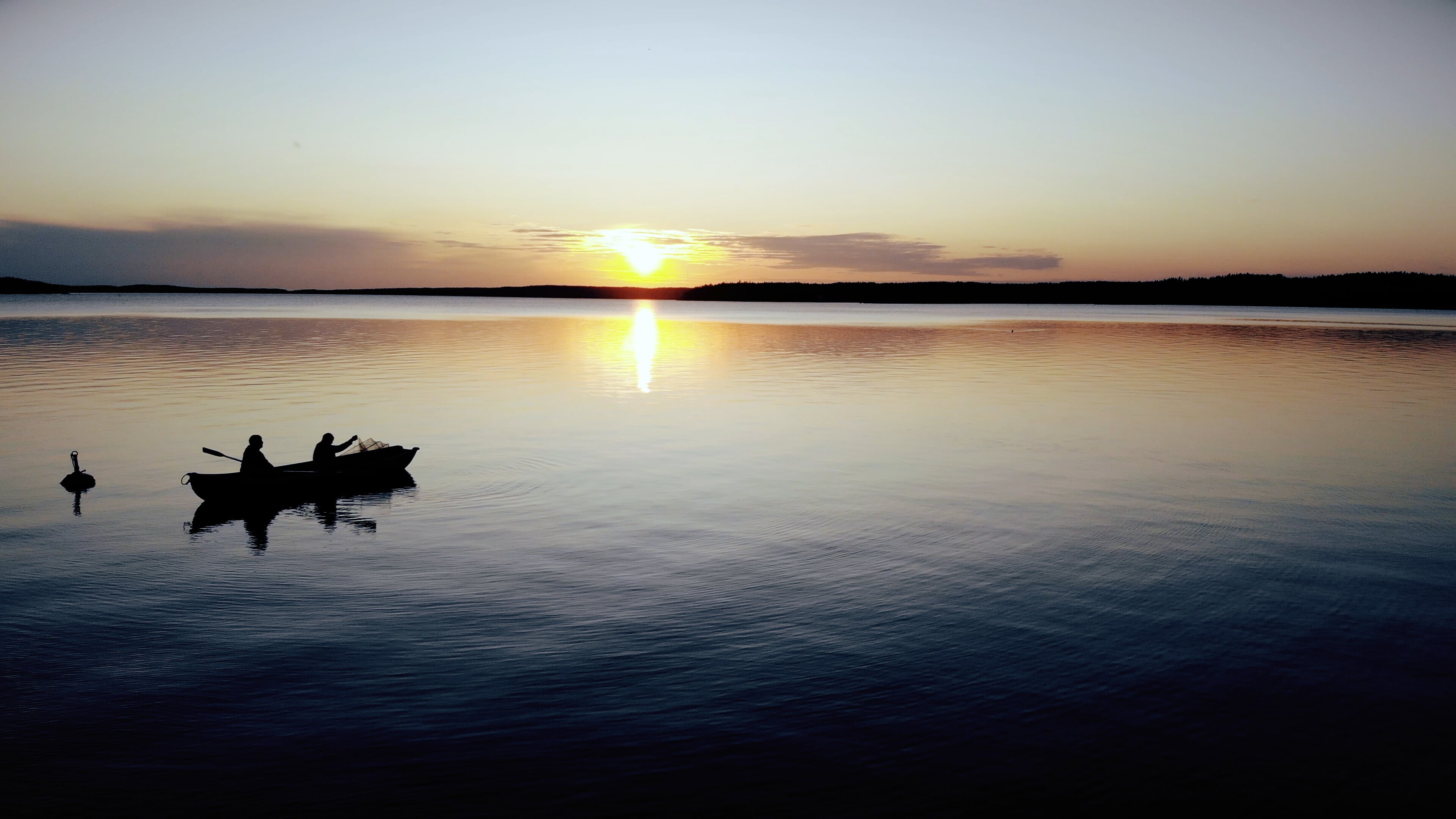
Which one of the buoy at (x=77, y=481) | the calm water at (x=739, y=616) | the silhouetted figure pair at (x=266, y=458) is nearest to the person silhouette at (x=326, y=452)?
the silhouetted figure pair at (x=266, y=458)

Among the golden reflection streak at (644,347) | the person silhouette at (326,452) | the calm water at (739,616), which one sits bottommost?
the calm water at (739,616)

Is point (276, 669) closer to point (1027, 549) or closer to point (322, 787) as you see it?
point (322, 787)

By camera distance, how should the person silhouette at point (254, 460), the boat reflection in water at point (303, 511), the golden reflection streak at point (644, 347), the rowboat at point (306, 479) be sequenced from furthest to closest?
the golden reflection streak at point (644, 347), the person silhouette at point (254, 460), the rowboat at point (306, 479), the boat reflection in water at point (303, 511)

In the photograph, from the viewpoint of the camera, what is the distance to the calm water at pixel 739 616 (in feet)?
31.6

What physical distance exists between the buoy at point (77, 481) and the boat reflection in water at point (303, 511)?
3439 millimetres

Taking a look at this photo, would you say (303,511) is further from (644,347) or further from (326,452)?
(644,347)

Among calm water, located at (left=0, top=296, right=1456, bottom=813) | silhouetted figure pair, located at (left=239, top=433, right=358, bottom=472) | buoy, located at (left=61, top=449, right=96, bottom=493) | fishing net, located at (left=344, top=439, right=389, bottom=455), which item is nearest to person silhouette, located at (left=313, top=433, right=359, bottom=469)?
silhouetted figure pair, located at (left=239, top=433, right=358, bottom=472)

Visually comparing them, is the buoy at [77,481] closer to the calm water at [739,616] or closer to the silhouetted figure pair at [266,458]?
the calm water at [739,616]

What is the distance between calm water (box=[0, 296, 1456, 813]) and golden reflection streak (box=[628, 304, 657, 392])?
55.2 ft

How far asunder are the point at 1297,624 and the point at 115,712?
16.4 metres

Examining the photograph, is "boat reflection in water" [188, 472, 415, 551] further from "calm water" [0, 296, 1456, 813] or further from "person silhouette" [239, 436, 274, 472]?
"person silhouette" [239, 436, 274, 472]

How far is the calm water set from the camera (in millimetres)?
9625

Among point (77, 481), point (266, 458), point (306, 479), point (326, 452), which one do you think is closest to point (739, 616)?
point (306, 479)

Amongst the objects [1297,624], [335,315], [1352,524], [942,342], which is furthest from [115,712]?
[335,315]
